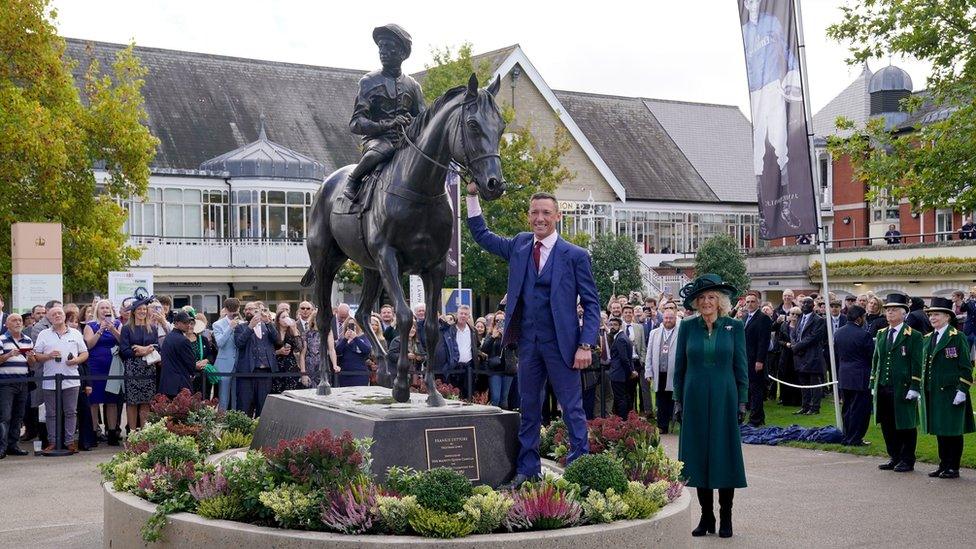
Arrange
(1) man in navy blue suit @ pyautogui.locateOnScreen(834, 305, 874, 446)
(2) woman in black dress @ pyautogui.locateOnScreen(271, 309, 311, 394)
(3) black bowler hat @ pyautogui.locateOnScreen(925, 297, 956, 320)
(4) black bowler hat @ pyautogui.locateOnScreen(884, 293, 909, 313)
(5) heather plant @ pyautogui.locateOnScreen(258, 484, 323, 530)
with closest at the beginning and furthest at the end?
1. (5) heather plant @ pyautogui.locateOnScreen(258, 484, 323, 530)
2. (3) black bowler hat @ pyautogui.locateOnScreen(925, 297, 956, 320)
3. (4) black bowler hat @ pyautogui.locateOnScreen(884, 293, 909, 313)
4. (1) man in navy blue suit @ pyautogui.locateOnScreen(834, 305, 874, 446)
5. (2) woman in black dress @ pyautogui.locateOnScreen(271, 309, 311, 394)

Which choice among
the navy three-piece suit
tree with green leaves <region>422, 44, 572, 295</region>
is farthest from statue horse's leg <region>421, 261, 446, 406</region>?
tree with green leaves <region>422, 44, 572, 295</region>

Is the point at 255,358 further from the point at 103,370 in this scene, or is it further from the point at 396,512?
the point at 396,512

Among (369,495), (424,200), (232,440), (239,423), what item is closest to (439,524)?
(369,495)

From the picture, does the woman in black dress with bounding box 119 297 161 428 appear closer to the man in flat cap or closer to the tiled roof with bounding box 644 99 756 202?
the man in flat cap

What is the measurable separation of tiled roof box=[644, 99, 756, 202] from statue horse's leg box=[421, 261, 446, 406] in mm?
54759

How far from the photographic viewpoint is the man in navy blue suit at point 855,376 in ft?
50.1

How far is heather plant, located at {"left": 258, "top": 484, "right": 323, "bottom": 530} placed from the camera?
7523 millimetres

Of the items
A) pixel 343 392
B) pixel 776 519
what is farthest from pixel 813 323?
pixel 343 392

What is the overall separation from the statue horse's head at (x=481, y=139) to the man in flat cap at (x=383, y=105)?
3.91 feet

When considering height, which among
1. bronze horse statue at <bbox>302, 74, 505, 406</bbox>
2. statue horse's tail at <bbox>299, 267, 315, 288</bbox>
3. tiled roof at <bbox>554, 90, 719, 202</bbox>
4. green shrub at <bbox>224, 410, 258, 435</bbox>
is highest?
tiled roof at <bbox>554, 90, 719, 202</bbox>

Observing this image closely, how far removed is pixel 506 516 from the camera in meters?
7.57

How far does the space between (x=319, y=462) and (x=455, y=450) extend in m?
1.20

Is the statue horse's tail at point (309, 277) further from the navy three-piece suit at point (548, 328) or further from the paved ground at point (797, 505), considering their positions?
the navy three-piece suit at point (548, 328)

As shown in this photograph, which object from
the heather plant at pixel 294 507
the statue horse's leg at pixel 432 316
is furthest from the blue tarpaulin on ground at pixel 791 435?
the heather plant at pixel 294 507
